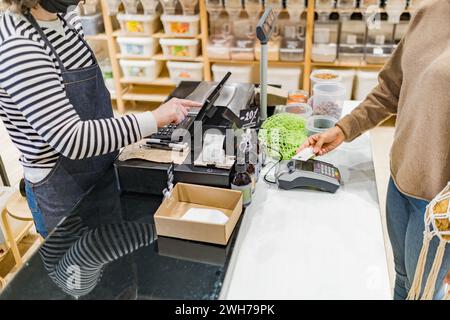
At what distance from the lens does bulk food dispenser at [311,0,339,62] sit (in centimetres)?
358

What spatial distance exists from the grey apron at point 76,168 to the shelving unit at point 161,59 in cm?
229

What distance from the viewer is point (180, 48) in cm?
383

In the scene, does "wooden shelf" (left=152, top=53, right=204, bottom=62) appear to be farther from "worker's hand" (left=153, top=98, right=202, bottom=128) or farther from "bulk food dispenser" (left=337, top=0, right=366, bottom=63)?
"worker's hand" (left=153, top=98, right=202, bottom=128)

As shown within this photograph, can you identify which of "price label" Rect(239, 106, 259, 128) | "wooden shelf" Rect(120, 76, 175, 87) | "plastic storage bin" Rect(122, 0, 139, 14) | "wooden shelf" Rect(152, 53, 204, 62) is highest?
"plastic storage bin" Rect(122, 0, 139, 14)

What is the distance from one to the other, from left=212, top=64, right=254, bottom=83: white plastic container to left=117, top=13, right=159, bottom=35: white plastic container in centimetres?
63

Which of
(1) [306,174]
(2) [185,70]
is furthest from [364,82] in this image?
(1) [306,174]

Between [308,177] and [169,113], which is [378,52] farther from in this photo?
[169,113]

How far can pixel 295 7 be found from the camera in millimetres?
3506

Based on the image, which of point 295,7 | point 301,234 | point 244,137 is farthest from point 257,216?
point 295,7

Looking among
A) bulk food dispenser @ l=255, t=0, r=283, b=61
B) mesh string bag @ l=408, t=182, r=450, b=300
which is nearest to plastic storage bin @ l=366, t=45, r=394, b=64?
bulk food dispenser @ l=255, t=0, r=283, b=61

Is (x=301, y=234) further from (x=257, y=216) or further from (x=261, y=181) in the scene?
(x=261, y=181)

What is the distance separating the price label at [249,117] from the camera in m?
1.72

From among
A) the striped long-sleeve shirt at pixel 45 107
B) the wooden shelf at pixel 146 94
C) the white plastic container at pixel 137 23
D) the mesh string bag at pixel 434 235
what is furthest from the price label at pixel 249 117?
the wooden shelf at pixel 146 94
